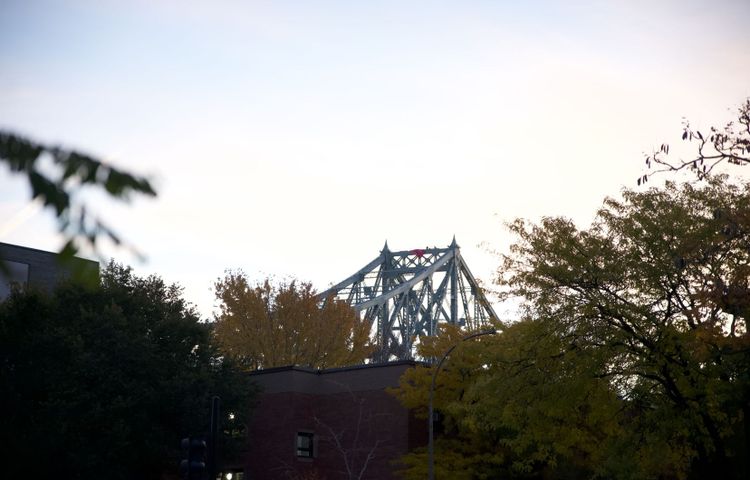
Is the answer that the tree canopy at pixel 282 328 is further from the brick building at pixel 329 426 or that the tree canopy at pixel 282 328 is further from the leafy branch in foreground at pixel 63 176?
the leafy branch in foreground at pixel 63 176

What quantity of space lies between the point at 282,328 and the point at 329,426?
31.7 meters

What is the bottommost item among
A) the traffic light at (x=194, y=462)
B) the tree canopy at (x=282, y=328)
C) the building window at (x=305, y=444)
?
the traffic light at (x=194, y=462)

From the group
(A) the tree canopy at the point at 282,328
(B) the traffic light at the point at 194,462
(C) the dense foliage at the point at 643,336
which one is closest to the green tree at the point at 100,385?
(C) the dense foliage at the point at 643,336

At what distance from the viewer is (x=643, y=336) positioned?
30578 millimetres

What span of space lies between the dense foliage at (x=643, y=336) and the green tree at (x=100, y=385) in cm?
1579

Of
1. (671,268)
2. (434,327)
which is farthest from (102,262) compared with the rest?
(434,327)

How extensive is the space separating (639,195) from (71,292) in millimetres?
27160

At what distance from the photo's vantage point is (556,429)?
36094 millimetres

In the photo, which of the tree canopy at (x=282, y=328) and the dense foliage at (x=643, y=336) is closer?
the dense foliage at (x=643, y=336)

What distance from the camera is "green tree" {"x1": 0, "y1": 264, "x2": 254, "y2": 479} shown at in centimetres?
4181

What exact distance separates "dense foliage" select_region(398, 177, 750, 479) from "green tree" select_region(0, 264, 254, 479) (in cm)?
1579

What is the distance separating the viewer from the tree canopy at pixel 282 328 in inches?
3258

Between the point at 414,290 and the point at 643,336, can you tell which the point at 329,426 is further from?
the point at 414,290

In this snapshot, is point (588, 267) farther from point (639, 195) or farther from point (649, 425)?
point (649, 425)
